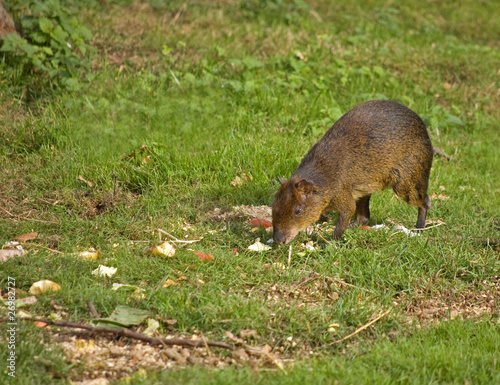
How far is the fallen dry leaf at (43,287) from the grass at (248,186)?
8cm

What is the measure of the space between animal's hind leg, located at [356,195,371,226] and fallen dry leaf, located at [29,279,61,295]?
2.99 metres

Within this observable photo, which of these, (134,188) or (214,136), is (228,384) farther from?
(214,136)

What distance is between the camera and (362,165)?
5.62 metres

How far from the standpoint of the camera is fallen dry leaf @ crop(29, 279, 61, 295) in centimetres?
427

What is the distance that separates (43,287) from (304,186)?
2.15 metres

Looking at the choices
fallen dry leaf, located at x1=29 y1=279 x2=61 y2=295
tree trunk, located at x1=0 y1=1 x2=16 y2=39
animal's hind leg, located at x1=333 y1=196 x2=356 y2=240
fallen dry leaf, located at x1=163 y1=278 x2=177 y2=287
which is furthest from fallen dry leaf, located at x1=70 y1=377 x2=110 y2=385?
tree trunk, located at x1=0 y1=1 x2=16 y2=39

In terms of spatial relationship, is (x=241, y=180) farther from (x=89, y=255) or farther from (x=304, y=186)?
(x=89, y=255)

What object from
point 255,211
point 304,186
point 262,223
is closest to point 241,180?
point 255,211

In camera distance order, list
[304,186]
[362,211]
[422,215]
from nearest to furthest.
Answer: [304,186], [422,215], [362,211]

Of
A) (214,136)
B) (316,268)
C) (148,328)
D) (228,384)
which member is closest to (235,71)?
(214,136)

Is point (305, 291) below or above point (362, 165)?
below

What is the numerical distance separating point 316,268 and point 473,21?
928 cm

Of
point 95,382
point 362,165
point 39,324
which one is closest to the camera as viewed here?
point 95,382

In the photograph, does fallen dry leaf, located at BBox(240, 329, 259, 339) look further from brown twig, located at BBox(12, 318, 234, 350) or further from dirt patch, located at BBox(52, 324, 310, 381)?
brown twig, located at BBox(12, 318, 234, 350)
